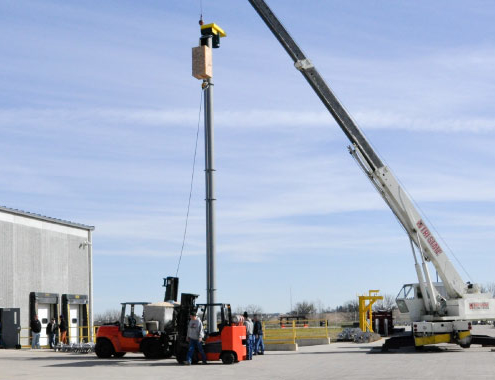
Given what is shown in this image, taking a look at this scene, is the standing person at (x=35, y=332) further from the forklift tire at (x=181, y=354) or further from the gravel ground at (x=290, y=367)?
the forklift tire at (x=181, y=354)

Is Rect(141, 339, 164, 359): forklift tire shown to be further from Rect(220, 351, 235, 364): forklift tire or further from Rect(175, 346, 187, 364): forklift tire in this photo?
Rect(220, 351, 235, 364): forklift tire

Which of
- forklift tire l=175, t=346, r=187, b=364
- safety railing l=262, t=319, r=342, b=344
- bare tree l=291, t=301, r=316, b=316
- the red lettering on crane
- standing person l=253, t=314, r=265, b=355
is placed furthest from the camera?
bare tree l=291, t=301, r=316, b=316

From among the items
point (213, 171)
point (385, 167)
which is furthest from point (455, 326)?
point (213, 171)

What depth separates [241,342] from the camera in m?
23.0

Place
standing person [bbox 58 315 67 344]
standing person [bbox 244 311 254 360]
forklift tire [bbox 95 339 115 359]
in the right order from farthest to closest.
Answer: standing person [bbox 58 315 67 344]
forklift tire [bbox 95 339 115 359]
standing person [bbox 244 311 254 360]

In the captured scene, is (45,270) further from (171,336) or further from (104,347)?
(171,336)

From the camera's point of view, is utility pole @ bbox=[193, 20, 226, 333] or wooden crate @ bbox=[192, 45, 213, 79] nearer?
utility pole @ bbox=[193, 20, 226, 333]

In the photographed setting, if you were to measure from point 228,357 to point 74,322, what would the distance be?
20.9m

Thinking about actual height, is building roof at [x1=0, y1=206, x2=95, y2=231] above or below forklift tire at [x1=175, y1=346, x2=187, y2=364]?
above

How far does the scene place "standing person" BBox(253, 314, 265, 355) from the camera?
26.4 meters

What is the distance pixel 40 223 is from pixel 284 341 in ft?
51.5

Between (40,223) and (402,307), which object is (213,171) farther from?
(40,223)

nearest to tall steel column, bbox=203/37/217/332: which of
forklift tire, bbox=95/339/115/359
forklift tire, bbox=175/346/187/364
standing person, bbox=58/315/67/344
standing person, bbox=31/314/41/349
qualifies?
forklift tire, bbox=175/346/187/364

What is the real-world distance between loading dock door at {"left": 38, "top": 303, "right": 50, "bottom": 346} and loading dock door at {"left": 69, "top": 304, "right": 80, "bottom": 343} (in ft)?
5.86
